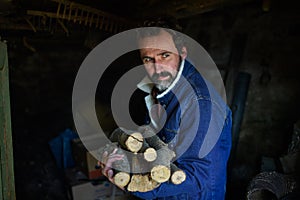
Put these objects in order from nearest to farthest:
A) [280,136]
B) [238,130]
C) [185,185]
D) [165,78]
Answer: [185,185], [165,78], [280,136], [238,130]

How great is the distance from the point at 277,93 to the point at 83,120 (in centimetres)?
273

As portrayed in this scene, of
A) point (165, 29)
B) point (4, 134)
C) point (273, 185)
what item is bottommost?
point (273, 185)

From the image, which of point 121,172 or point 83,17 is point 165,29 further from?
point 83,17

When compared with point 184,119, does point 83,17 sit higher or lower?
higher

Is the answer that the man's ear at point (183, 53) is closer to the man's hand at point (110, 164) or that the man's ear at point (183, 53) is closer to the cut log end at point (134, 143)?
the cut log end at point (134, 143)

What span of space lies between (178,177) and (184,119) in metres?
0.37

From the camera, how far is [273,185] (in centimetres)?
240

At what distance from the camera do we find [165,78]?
2.02 m

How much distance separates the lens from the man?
1529 millimetres

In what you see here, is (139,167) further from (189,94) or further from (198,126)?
(189,94)

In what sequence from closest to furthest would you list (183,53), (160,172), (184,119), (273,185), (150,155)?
(160,172) → (150,155) → (184,119) → (183,53) → (273,185)

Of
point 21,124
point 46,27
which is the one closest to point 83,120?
point 21,124

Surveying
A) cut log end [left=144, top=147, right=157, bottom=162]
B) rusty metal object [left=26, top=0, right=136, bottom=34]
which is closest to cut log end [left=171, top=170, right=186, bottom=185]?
cut log end [left=144, top=147, right=157, bottom=162]

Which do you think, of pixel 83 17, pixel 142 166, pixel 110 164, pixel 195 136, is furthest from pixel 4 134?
pixel 83 17
